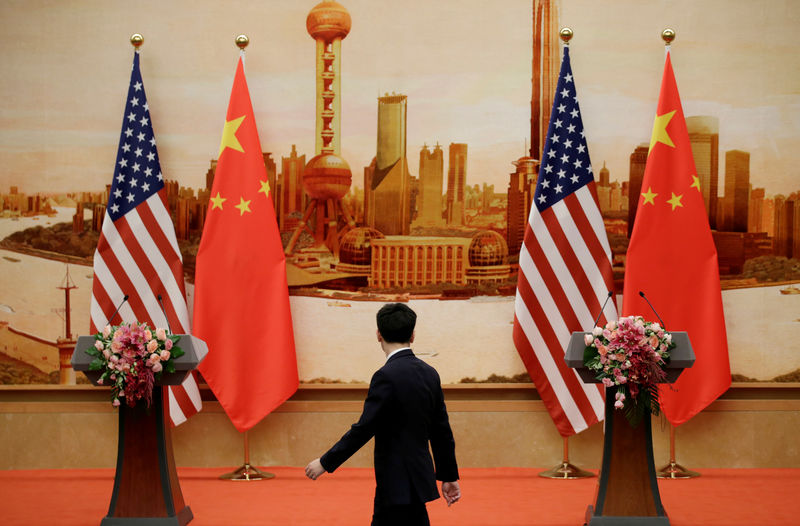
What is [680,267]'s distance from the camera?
296 inches

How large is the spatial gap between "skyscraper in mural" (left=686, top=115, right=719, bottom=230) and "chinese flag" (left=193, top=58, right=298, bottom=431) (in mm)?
4036

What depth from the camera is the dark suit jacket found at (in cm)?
364

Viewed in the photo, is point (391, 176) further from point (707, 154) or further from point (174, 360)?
point (174, 360)

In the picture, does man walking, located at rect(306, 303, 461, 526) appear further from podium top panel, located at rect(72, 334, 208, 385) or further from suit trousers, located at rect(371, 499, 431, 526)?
podium top panel, located at rect(72, 334, 208, 385)

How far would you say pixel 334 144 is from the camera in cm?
820

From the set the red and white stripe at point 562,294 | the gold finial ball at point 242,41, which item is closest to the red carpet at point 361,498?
the red and white stripe at point 562,294

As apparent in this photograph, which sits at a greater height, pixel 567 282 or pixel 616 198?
pixel 616 198

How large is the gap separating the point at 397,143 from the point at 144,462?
401cm

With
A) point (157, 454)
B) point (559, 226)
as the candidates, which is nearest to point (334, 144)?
point (559, 226)

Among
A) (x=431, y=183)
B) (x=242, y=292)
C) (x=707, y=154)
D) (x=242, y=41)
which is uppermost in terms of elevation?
(x=242, y=41)

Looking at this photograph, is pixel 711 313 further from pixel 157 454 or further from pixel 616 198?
pixel 157 454

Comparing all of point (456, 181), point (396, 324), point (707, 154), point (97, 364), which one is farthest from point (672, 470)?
point (97, 364)

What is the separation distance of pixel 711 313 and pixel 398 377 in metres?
4.70

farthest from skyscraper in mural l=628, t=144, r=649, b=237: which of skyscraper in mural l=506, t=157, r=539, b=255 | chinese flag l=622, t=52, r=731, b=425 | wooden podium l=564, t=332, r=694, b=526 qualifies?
wooden podium l=564, t=332, r=694, b=526
